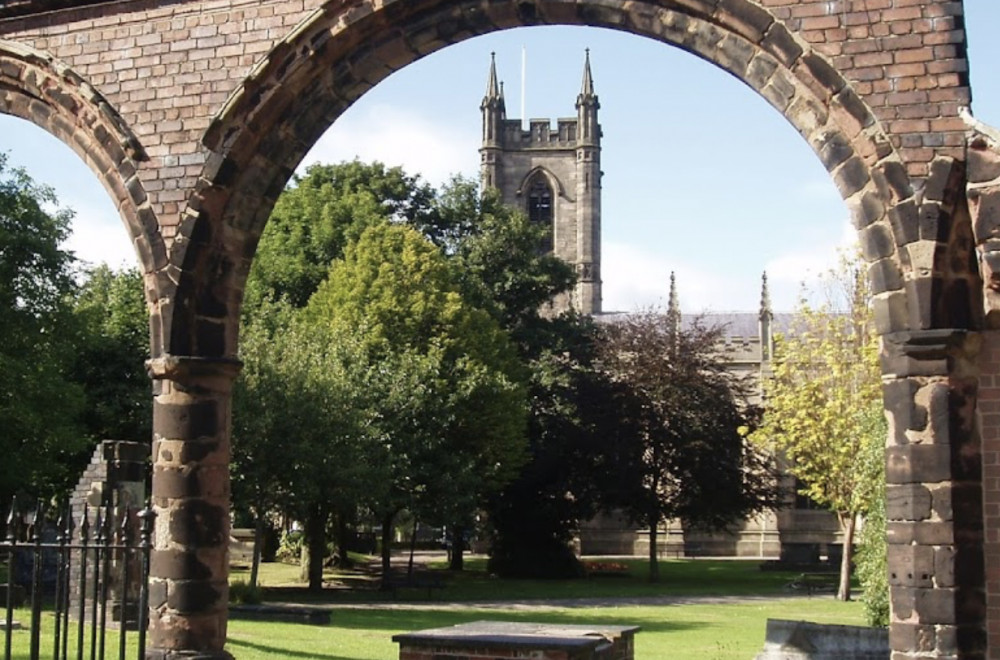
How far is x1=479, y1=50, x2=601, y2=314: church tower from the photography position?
69000 millimetres

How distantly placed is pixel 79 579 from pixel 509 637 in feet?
16.1

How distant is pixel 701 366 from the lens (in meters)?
36.0

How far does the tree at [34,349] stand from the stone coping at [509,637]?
1491cm

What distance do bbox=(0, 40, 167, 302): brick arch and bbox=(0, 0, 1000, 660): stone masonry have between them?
16mm

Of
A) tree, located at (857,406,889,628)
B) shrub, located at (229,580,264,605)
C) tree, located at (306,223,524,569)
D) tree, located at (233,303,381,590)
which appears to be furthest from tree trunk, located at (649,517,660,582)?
tree, located at (857,406,889,628)

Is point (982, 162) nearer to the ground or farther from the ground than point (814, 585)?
farther from the ground

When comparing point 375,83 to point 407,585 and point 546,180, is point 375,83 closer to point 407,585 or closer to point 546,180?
point 407,585

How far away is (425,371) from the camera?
26.8 metres

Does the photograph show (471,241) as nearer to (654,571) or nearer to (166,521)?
(654,571)

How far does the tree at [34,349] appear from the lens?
23.4m

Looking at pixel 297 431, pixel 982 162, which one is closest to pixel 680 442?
pixel 297 431

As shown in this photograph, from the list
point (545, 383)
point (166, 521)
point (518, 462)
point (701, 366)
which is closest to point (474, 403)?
point (518, 462)

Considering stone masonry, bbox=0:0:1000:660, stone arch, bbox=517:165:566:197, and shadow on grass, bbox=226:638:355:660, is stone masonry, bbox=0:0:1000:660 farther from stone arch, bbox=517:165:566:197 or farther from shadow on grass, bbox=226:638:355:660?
stone arch, bbox=517:165:566:197

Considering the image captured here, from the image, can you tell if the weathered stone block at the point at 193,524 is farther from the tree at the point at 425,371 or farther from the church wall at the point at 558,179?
the church wall at the point at 558,179
